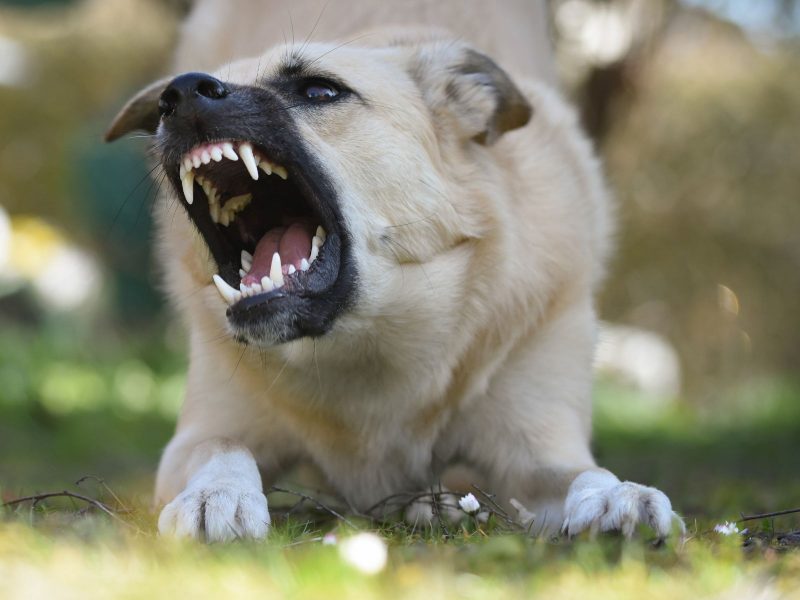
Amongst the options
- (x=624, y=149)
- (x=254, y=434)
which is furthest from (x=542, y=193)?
(x=624, y=149)

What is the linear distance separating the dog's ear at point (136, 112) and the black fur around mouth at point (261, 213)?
604 mm

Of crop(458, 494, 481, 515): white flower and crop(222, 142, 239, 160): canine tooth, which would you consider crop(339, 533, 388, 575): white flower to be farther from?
crop(222, 142, 239, 160): canine tooth

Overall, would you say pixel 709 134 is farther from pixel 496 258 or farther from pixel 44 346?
pixel 496 258

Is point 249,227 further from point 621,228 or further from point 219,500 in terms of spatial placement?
point 621,228

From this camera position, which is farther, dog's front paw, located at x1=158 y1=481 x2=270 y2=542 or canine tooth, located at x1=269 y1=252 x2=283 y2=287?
canine tooth, located at x1=269 y1=252 x2=283 y2=287

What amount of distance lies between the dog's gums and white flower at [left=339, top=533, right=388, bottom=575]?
954 mm

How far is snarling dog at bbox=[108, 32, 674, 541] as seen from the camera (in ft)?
9.91

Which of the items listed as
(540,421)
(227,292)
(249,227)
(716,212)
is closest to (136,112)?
(249,227)

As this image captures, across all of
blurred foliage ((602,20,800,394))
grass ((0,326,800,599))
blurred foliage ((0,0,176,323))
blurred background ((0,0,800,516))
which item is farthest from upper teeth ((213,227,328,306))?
blurred foliage ((0,0,176,323))

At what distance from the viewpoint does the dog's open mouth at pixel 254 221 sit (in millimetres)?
2953

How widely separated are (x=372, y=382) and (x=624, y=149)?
7095 mm

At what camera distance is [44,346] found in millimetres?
8047

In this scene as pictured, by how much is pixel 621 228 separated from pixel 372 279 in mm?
6072

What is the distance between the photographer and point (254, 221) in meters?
3.35
